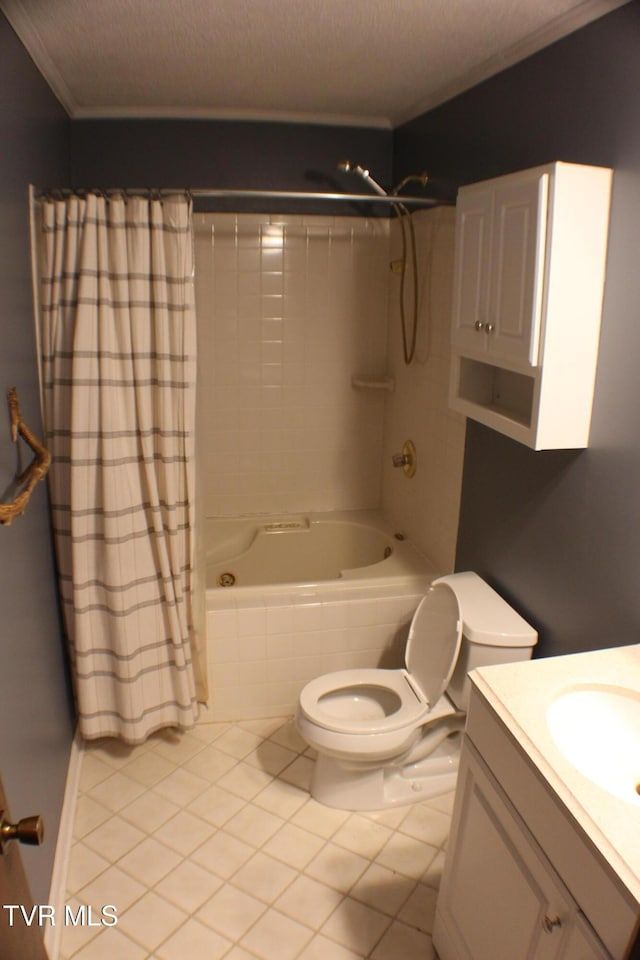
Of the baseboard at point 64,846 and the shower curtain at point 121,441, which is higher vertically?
the shower curtain at point 121,441

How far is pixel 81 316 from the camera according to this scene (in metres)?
2.08

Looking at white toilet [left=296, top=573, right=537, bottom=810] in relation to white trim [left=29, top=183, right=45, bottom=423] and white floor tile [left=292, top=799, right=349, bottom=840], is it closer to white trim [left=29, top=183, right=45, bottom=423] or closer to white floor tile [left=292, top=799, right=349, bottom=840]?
white floor tile [left=292, top=799, right=349, bottom=840]

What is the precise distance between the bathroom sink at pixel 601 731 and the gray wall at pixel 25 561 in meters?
1.23

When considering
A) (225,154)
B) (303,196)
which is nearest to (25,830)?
(303,196)

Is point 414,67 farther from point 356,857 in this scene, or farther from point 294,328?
point 356,857

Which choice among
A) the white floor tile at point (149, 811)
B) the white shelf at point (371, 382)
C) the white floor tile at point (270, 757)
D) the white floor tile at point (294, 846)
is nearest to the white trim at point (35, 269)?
the white floor tile at point (149, 811)

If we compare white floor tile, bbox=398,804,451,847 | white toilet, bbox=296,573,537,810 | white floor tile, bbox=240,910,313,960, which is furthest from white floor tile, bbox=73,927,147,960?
white floor tile, bbox=398,804,451,847

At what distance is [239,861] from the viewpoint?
7.00 feet

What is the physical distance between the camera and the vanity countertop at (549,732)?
1.13m

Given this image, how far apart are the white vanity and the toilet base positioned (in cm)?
55

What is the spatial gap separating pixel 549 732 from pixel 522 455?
1012 mm

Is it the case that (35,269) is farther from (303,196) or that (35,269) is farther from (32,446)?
(303,196)

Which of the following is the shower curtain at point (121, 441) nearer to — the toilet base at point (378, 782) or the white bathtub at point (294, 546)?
the toilet base at point (378, 782)

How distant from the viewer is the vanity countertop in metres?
1.13
